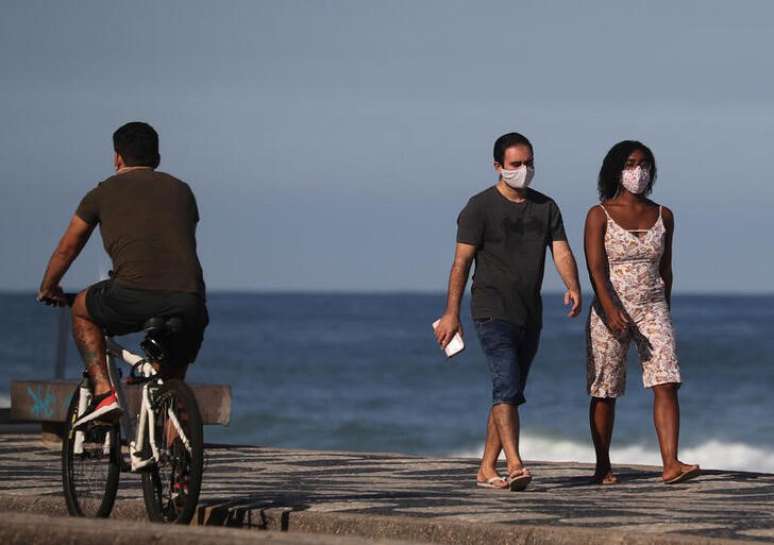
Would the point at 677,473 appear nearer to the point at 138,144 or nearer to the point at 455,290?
the point at 455,290

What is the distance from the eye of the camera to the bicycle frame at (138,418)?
7.88 metres

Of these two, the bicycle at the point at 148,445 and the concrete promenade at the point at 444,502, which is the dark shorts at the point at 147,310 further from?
the concrete promenade at the point at 444,502

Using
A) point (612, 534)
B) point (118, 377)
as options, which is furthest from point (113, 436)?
point (612, 534)

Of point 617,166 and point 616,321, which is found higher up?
point 617,166

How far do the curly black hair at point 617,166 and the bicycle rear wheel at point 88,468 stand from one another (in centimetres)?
334

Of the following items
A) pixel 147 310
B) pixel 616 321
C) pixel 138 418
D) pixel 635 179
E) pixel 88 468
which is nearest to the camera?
pixel 147 310

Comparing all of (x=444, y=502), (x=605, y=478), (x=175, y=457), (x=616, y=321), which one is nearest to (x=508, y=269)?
(x=616, y=321)

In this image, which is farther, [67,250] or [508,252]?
[508,252]

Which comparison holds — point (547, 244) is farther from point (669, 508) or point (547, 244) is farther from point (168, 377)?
point (168, 377)

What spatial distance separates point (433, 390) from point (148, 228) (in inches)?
1535

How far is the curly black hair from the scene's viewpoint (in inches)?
402

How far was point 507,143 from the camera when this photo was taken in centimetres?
984

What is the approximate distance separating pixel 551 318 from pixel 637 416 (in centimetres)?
5004

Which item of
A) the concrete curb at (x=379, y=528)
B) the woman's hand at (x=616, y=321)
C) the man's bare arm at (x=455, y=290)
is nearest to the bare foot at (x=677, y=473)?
the woman's hand at (x=616, y=321)
